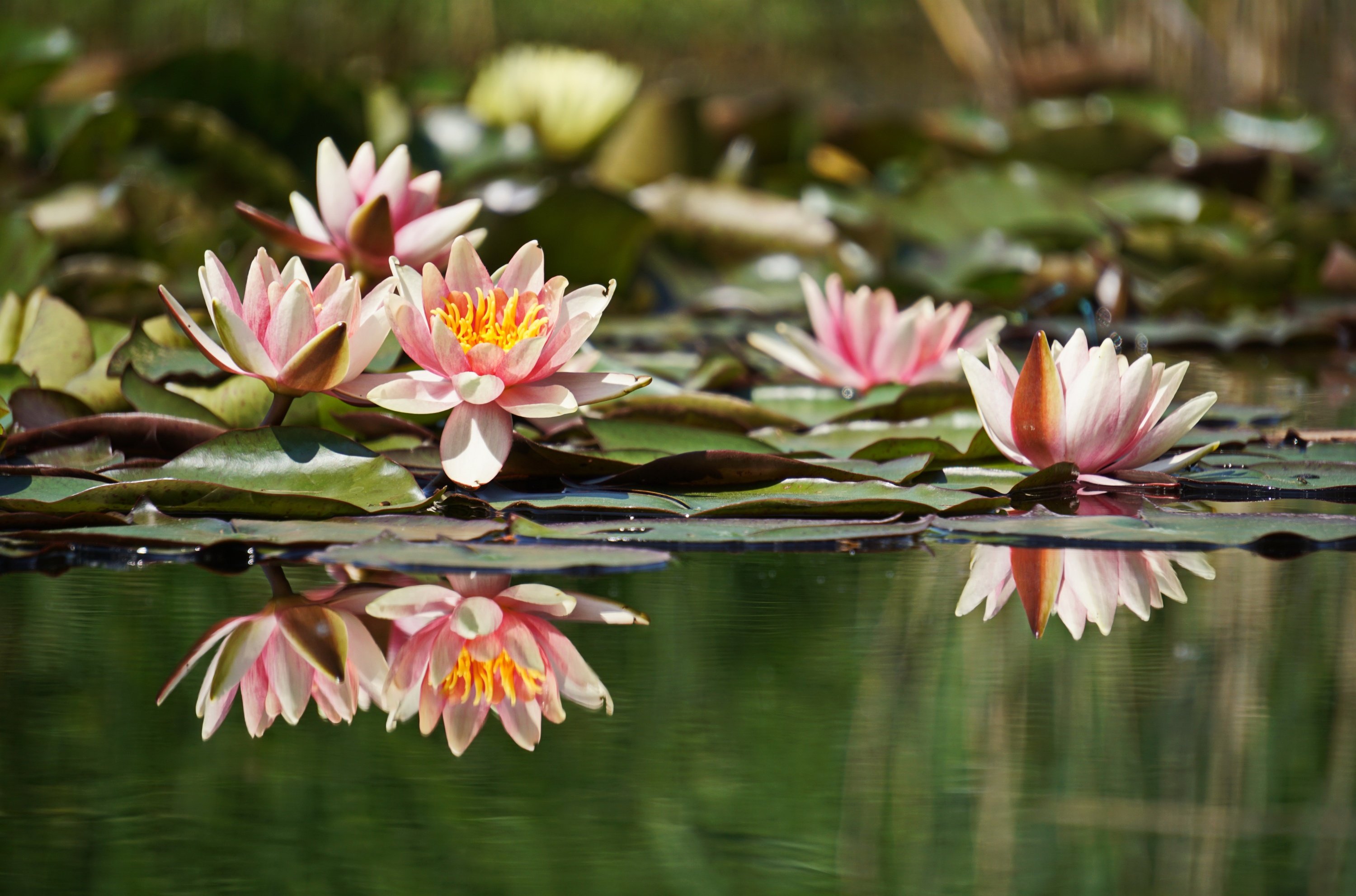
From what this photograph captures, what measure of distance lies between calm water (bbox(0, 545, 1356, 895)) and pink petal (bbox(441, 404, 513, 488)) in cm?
26

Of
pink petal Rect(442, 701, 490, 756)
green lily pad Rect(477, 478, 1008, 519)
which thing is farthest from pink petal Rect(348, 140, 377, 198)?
pink petal Rect(442, 701, 490, 756)

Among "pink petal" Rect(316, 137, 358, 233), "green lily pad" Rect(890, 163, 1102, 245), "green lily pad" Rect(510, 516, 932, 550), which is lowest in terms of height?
"green lily pad" Rect(510, 516, 932, 550)

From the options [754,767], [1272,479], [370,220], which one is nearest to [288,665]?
[754,767]

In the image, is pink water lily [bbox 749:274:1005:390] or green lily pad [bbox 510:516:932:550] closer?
green lily pad [bbox 510:516:932:550]

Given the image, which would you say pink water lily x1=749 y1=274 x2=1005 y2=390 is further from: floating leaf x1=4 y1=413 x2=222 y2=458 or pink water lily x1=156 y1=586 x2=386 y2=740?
pink water lily x1=156 y1=586 x2=386 y2=740

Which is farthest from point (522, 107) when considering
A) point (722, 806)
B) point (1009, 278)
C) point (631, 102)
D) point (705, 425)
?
point (722, 806)

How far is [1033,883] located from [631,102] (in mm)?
3946

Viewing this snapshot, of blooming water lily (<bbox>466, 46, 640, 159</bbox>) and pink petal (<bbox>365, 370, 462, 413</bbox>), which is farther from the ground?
blooming water lily (<bbox>466, 46, 640, 159</bbox>)

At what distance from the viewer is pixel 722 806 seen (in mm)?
741

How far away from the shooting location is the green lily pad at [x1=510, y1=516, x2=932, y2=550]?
4.11 ft

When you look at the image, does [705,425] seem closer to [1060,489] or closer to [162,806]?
[1060,489]

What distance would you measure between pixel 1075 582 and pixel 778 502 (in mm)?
275

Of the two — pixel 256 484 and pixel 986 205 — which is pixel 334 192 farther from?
pixel 986 205

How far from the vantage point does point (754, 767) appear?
80 centimetres
